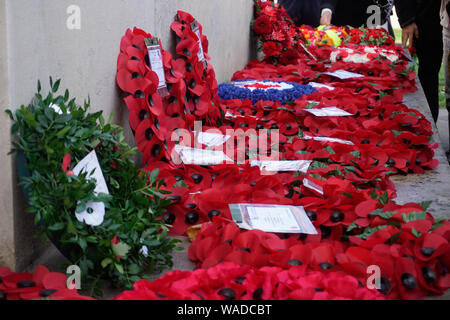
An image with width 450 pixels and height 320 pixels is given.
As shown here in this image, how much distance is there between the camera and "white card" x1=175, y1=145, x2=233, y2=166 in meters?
2.04

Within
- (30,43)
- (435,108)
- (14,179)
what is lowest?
(435,108)

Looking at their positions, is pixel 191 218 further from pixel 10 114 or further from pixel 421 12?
pixel 421 12

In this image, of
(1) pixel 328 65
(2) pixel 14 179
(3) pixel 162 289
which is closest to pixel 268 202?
(3) pixel 162 289

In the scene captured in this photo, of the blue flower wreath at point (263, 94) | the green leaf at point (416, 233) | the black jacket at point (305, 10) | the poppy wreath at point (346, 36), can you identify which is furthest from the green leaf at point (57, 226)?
the black jacket at point (305, 10)

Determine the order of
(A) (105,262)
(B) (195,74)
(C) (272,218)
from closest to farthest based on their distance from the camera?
1. (A) (105,262)
2. (C) (272,218)
3. (B) (195,74)

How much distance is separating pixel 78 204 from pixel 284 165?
104 centimetres

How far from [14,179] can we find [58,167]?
0.15m

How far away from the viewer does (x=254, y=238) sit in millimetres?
1406

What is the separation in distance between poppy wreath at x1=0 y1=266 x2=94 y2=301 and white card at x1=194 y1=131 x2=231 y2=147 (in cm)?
121

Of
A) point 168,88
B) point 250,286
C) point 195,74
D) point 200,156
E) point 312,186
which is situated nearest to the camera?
point 250,286

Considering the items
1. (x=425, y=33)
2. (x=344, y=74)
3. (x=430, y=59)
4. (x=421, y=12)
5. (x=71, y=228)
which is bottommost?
(x=71, y=228)

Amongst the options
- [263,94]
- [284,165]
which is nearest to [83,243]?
[284,165]

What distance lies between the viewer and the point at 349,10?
22.1ft
